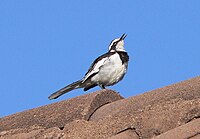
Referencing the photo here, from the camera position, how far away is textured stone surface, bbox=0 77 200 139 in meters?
3.07

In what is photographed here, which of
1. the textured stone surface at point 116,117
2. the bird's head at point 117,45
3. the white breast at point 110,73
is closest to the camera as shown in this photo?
the textured stone surface at point 116,117

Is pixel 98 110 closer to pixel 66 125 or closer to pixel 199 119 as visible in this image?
pixel 66 125

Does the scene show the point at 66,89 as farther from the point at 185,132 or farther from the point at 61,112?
the point at 185,132

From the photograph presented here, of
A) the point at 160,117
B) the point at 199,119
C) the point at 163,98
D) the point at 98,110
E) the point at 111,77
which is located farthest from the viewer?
the point at 111,77

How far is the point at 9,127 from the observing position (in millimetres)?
4012

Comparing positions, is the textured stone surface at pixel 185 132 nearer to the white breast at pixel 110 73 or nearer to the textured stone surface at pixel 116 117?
the textured stone surface at pixel 116 117

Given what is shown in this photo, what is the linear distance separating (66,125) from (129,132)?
0.47 m

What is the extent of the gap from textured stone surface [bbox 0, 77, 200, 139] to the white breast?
2.66 metres

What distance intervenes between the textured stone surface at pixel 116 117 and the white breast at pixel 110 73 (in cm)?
266

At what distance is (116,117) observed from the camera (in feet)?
11.4

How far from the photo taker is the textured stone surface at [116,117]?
3072 mm

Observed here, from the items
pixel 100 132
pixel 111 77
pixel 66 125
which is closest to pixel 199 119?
pixel 100 132

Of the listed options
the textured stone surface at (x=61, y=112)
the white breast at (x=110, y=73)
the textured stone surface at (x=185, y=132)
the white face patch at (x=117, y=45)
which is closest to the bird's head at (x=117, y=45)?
the white face patch at (x=117, y=45)

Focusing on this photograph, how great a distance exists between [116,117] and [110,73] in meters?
3.33
